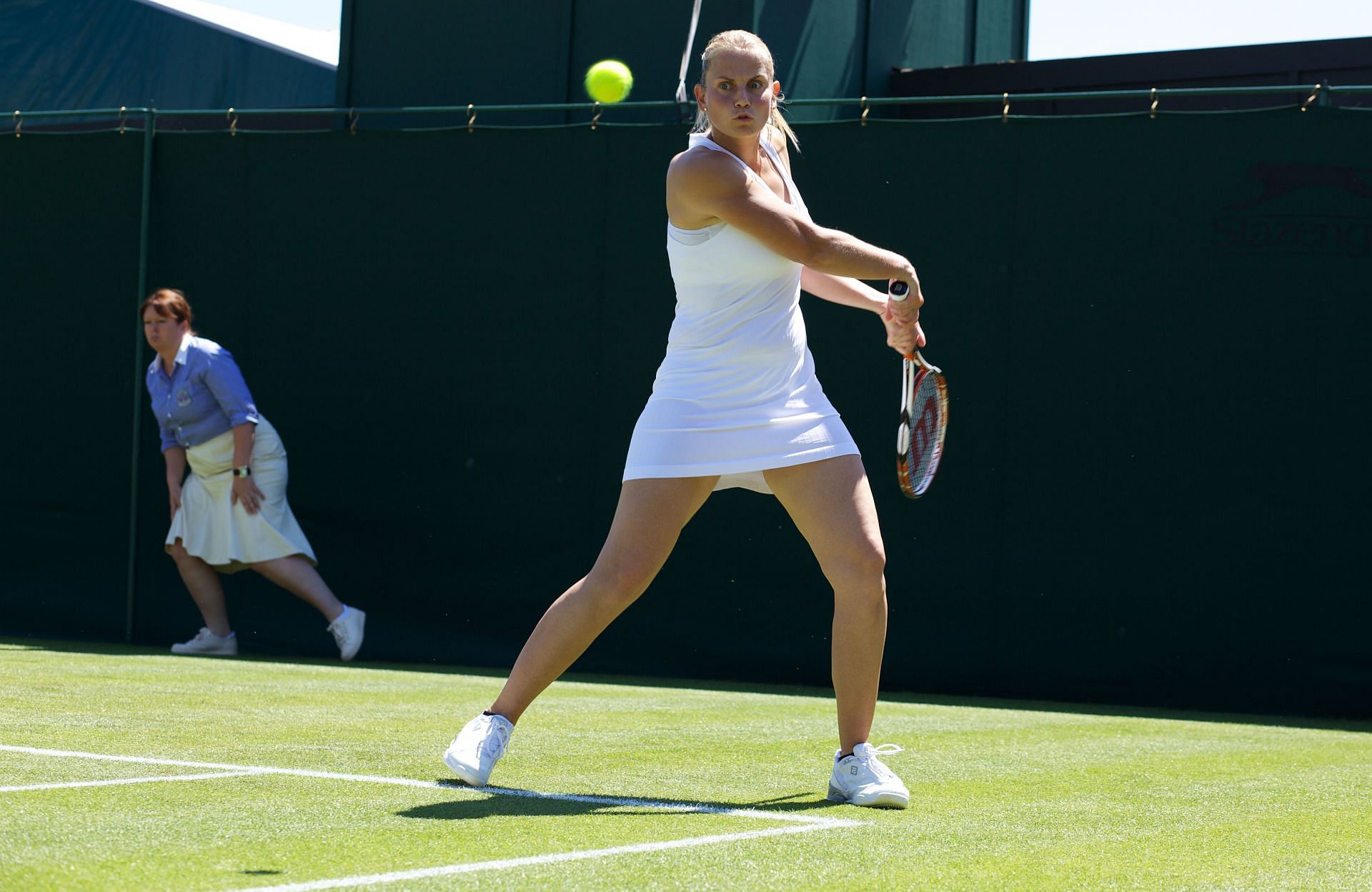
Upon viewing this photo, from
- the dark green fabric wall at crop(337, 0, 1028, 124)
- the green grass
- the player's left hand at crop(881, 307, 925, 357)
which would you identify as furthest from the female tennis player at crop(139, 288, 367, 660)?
the player's left hand at crop(881, 307, 925, 357)

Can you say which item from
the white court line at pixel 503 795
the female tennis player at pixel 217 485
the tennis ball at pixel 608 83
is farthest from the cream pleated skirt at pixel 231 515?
the white court line at pixel 503 795

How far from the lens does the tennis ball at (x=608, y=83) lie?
9977 millimetres

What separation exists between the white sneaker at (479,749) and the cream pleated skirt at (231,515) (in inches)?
179

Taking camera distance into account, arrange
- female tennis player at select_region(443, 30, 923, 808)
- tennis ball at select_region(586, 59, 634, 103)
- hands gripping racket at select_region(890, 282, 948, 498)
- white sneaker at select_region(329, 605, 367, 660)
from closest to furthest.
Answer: female tennis player at select_region(443, 30, 923, 808)
hands gripping racket at select_region(890, 282, 948, 498)
white sneaker at select_region(329, 605, 367, 660)
tennis ball at select_region(586, 59, 634, 103)

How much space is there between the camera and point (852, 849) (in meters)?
3.23

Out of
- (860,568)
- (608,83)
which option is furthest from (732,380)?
(608,83)

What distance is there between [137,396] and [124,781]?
203 inches

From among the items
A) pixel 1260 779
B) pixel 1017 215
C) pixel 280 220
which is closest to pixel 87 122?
pixel 280 220

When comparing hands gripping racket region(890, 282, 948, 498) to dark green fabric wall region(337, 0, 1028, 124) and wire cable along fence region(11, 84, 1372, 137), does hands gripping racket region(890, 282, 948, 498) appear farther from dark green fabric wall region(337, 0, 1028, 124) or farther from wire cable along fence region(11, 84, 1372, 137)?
dark green fabric wall region(337, 0, 1028, 124)

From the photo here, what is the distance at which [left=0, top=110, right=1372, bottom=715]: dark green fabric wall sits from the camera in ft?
23.1

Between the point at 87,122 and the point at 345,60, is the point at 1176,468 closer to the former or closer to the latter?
the point at 345,60

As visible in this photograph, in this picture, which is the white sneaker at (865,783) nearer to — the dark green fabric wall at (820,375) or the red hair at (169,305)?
the dark green fabric wall at (820,375)

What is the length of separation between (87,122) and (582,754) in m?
9.93

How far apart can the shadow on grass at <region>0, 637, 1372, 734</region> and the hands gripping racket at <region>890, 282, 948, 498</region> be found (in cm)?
274
